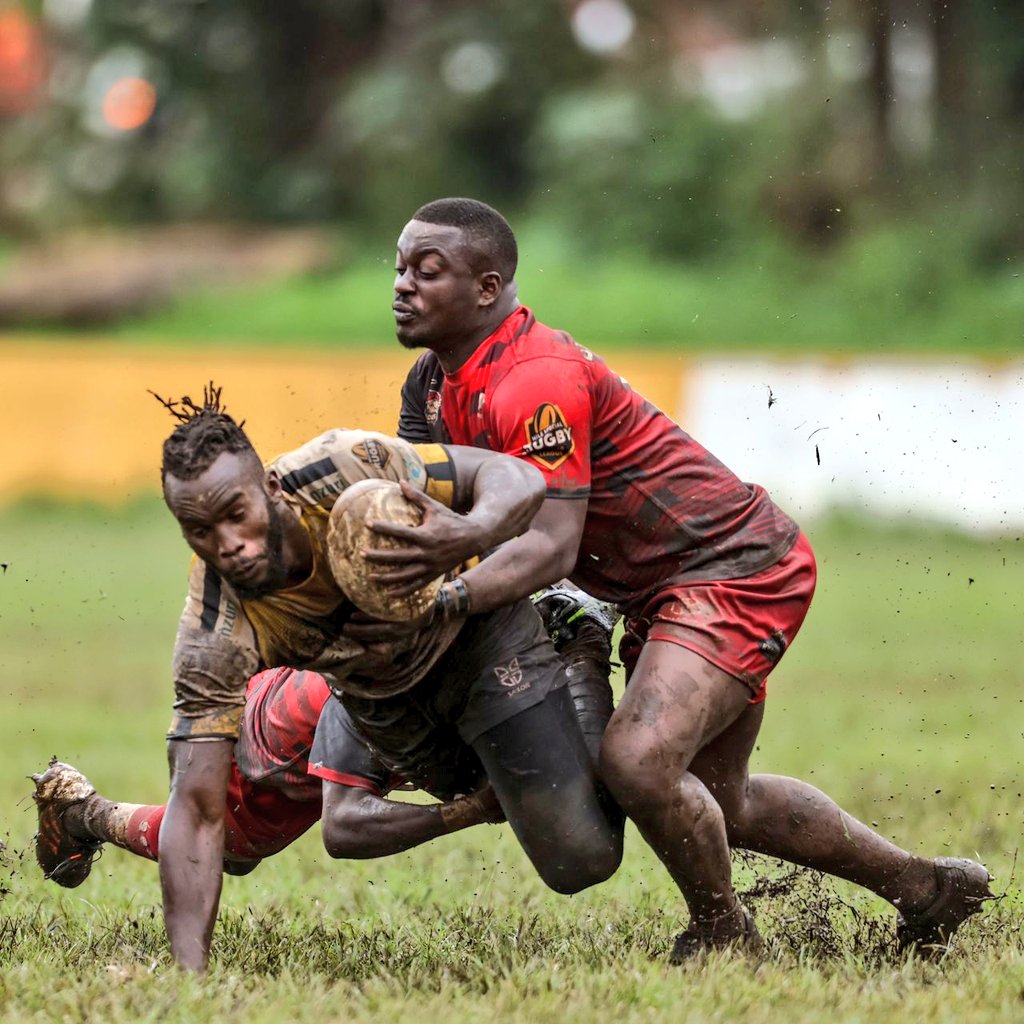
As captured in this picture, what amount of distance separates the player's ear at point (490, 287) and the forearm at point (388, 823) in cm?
144

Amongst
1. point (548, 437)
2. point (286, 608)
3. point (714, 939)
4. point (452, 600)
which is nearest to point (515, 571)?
point (452, 600)

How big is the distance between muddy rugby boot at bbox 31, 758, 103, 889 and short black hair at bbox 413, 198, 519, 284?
2203 millimetres

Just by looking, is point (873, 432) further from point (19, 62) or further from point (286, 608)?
point (19, 62)

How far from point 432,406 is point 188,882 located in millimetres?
1676

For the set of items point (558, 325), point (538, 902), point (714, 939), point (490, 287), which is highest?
point (558, 325)

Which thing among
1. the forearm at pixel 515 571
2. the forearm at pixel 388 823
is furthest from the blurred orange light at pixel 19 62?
the forearm at pixel 515 571

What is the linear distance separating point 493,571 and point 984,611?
862cm

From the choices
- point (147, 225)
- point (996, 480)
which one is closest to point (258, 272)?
point (147, 225)

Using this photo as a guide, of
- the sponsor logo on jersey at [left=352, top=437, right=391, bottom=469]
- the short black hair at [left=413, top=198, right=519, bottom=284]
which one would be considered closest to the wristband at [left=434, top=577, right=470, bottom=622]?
the sponsor logo on jersey at [left=352, top=437, right=391, bottom=469]

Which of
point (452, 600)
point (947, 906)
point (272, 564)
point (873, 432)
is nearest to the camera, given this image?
point (272, 564)

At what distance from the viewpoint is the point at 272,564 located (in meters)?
4.55

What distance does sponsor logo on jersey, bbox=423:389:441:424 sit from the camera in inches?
220

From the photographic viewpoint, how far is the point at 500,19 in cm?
2842

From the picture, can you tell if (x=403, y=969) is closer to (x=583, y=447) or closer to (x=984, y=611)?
(x=583, y=447)
